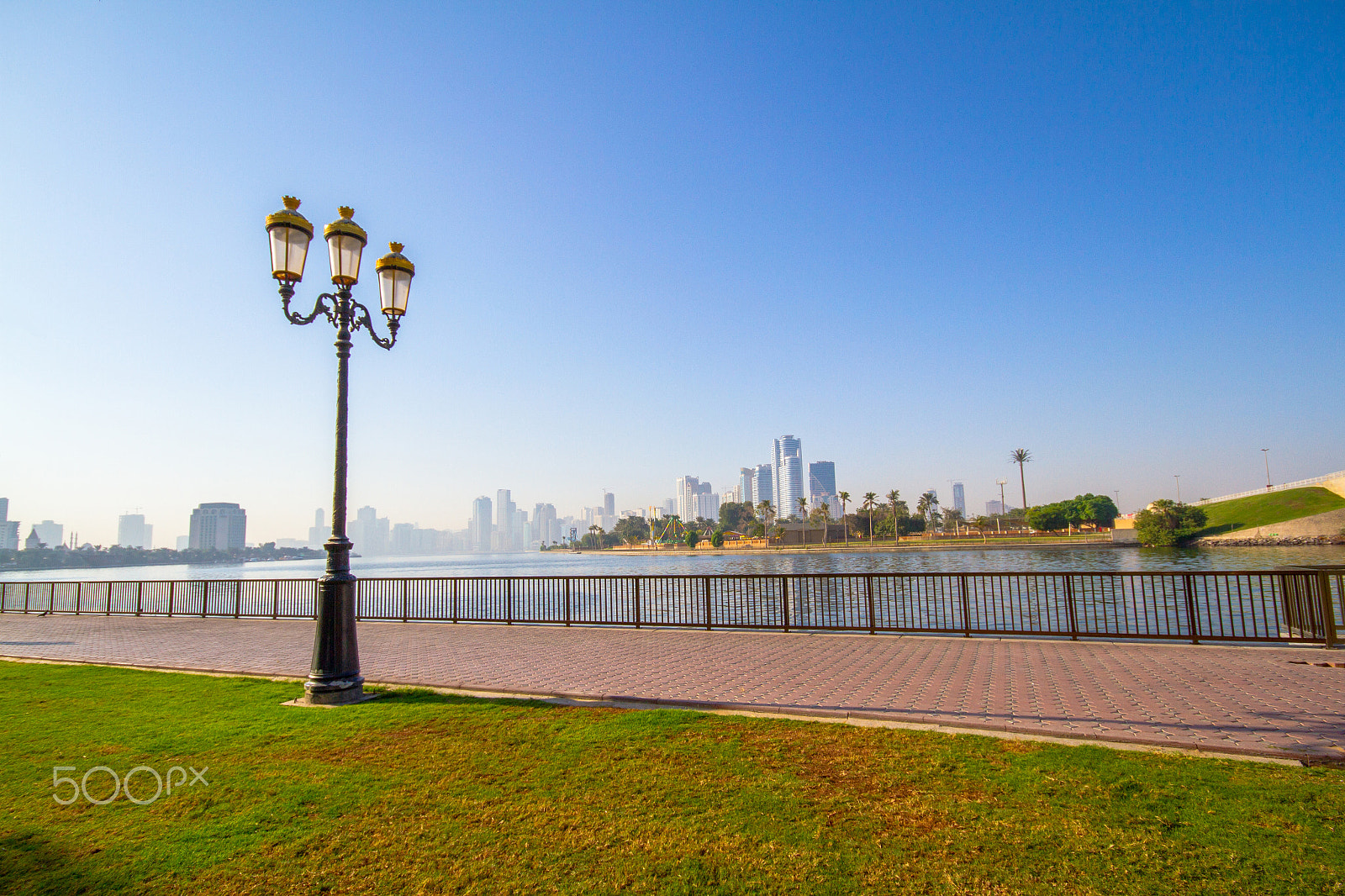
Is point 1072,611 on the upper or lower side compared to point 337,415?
lower

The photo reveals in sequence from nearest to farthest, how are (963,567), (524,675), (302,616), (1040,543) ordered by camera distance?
(524,675)
(302,616)
(963,567)
(1040,543)

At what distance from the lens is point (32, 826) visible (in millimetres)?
3678

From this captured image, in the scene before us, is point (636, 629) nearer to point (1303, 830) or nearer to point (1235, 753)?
point (1235, 753)

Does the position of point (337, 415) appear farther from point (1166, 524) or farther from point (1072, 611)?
point (1166, 524)

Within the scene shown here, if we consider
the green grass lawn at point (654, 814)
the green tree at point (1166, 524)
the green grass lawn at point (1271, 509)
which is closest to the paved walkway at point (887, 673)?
the green grass lawn at point (654, 814)

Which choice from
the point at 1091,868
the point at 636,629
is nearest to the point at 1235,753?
the point at 1091,868

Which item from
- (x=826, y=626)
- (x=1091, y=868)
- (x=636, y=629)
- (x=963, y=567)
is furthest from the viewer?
(x=963, y=567)

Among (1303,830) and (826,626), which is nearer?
(1303,830)

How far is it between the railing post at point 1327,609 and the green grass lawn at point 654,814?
6275mm

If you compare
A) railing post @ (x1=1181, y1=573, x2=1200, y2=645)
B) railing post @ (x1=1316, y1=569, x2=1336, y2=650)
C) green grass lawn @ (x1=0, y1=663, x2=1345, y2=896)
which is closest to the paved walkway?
railing post @ (x1=1181, y1=573, x2=1200, y2=645)

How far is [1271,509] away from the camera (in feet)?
301

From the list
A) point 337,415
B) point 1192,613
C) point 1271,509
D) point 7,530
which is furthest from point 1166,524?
point 7,530

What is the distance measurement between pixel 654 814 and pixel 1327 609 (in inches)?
403

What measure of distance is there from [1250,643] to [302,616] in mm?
19642
